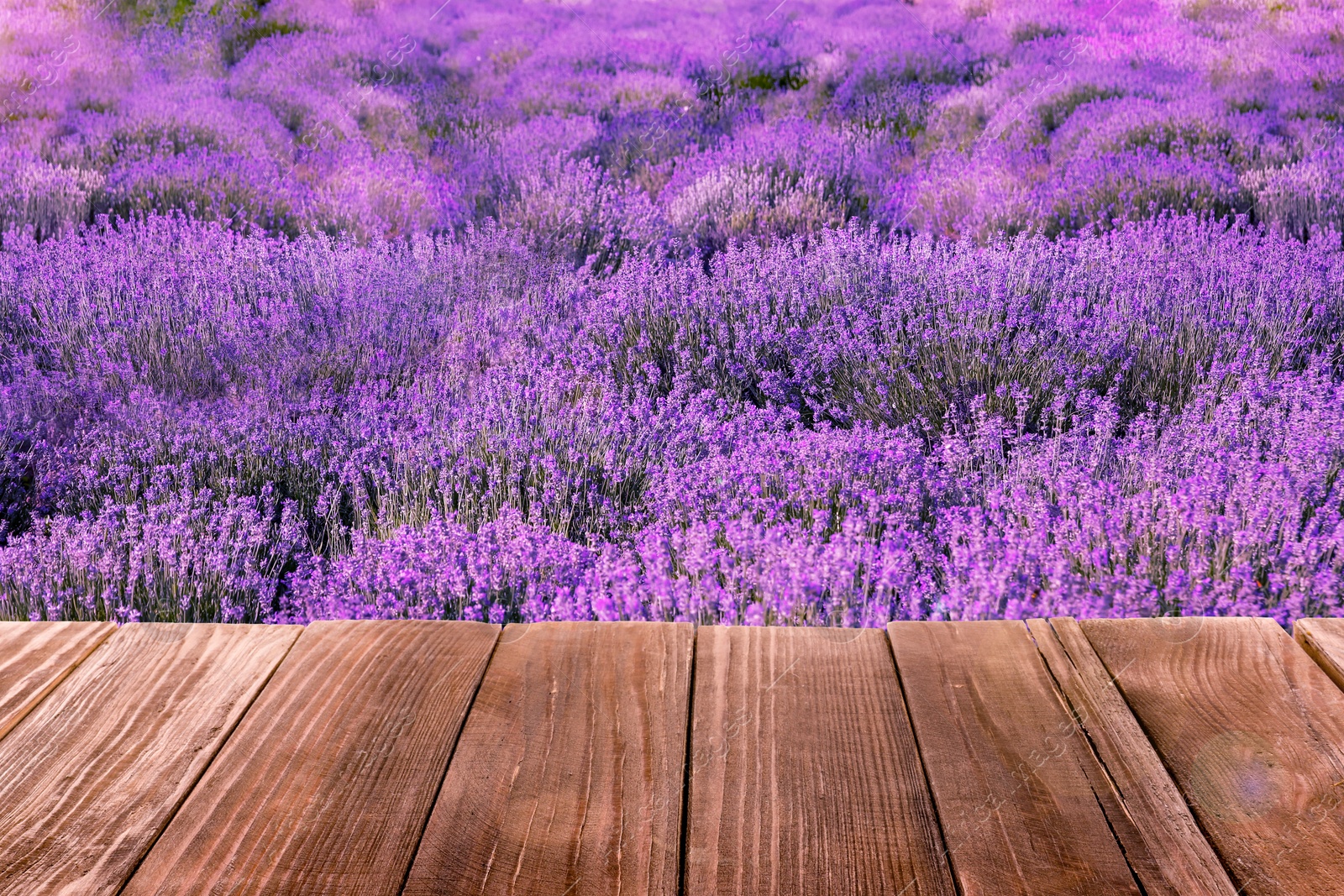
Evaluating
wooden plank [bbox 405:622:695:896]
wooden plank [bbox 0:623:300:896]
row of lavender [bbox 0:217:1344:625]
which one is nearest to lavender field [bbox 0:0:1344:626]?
row of lavender [bbox 0:217:1344:625]

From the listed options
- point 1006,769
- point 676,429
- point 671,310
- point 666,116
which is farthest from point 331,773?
point 666,116

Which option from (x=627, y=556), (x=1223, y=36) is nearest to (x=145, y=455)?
(x=627, y=556)

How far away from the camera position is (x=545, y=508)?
8.23 feet

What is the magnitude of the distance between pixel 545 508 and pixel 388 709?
148cm

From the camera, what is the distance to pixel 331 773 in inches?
36.5

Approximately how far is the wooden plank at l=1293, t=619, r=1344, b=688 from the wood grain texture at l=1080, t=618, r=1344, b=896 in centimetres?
1

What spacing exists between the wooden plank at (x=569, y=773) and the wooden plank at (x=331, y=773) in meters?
0.03

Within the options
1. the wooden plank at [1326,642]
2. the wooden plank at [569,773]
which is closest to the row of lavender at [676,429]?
the wooden plank at [1326,642]

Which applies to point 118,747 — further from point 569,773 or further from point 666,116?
point 666,116

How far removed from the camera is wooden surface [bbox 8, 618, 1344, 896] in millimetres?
806

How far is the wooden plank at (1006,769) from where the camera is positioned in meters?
0.80

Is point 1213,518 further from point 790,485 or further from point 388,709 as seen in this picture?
point 388,709

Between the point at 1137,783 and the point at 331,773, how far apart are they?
0.75m

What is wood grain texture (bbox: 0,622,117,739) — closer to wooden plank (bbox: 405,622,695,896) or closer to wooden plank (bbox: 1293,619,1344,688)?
wooden plank (bbox: 405,622,695,896)
